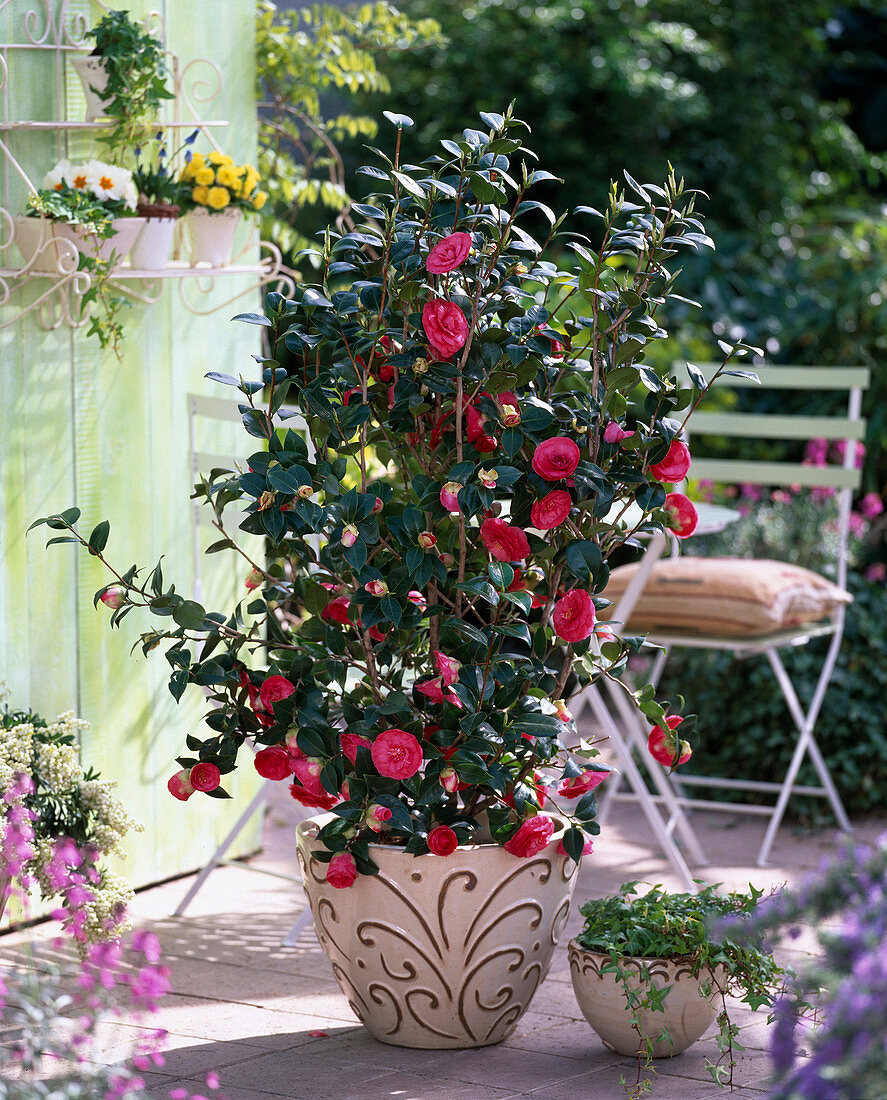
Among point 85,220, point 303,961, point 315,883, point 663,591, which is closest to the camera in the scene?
point 315,883

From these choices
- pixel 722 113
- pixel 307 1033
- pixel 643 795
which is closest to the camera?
pixel 307 1033

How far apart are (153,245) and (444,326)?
1.10 metres

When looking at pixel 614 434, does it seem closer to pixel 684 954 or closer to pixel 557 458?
→ pixel 557 458

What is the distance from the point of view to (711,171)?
713 centimetres

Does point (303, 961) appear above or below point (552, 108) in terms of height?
below

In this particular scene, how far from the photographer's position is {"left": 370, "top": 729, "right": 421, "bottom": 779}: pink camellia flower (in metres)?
2.24

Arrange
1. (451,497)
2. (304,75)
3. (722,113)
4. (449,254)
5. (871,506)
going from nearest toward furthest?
(449,254) < (451,497) < (304,75) < (871,506) < (722,113)

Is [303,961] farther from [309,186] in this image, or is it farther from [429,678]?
[309,186]

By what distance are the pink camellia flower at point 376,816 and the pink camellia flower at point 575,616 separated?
1.26ft

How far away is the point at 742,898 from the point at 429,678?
645mm

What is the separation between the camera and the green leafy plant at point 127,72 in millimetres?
2889

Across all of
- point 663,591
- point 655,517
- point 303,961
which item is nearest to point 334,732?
point 655,517

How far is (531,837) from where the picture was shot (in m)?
2.33

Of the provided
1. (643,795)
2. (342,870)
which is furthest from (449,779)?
(643,795)
